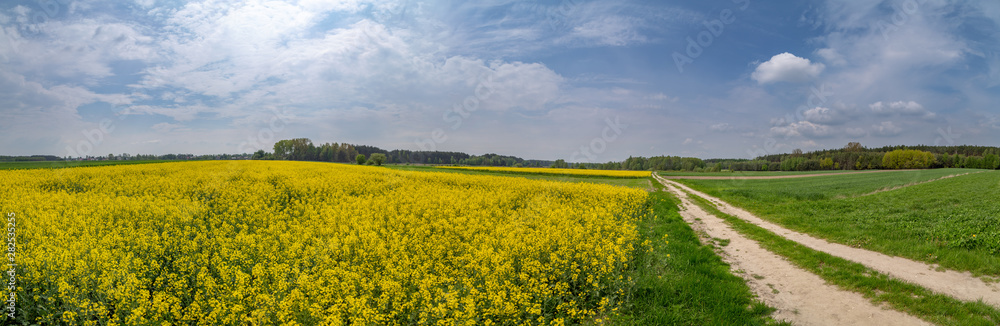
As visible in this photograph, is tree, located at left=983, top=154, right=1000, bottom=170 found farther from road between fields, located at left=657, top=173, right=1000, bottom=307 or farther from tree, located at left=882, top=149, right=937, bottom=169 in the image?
road between fields, located at left=657, top=173, right=1000, bottom=307

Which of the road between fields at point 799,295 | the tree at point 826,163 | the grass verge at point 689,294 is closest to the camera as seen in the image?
the grass verge at point 689,294

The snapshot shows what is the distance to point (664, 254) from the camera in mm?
9234

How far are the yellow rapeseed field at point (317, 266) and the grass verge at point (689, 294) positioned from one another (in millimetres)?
424

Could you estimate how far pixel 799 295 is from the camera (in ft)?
23.2

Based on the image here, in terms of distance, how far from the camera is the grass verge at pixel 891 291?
6.03 m

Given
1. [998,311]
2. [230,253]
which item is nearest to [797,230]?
[998,311]

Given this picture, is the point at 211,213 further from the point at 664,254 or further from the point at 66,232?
the point at 664,254

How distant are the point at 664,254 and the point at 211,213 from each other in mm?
13842

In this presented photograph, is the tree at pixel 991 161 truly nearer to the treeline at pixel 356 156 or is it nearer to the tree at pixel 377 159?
the treeline at pixel 356 156

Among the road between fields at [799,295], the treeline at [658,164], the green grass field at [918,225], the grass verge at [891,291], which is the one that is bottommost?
the road between fields at [799,295]

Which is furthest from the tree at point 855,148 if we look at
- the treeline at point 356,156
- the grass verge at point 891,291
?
the grass verge at point 891,291

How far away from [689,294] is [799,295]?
233 centimetres

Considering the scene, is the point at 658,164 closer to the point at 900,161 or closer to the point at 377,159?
the point at 900,161

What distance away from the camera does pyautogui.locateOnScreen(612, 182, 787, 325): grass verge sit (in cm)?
589
